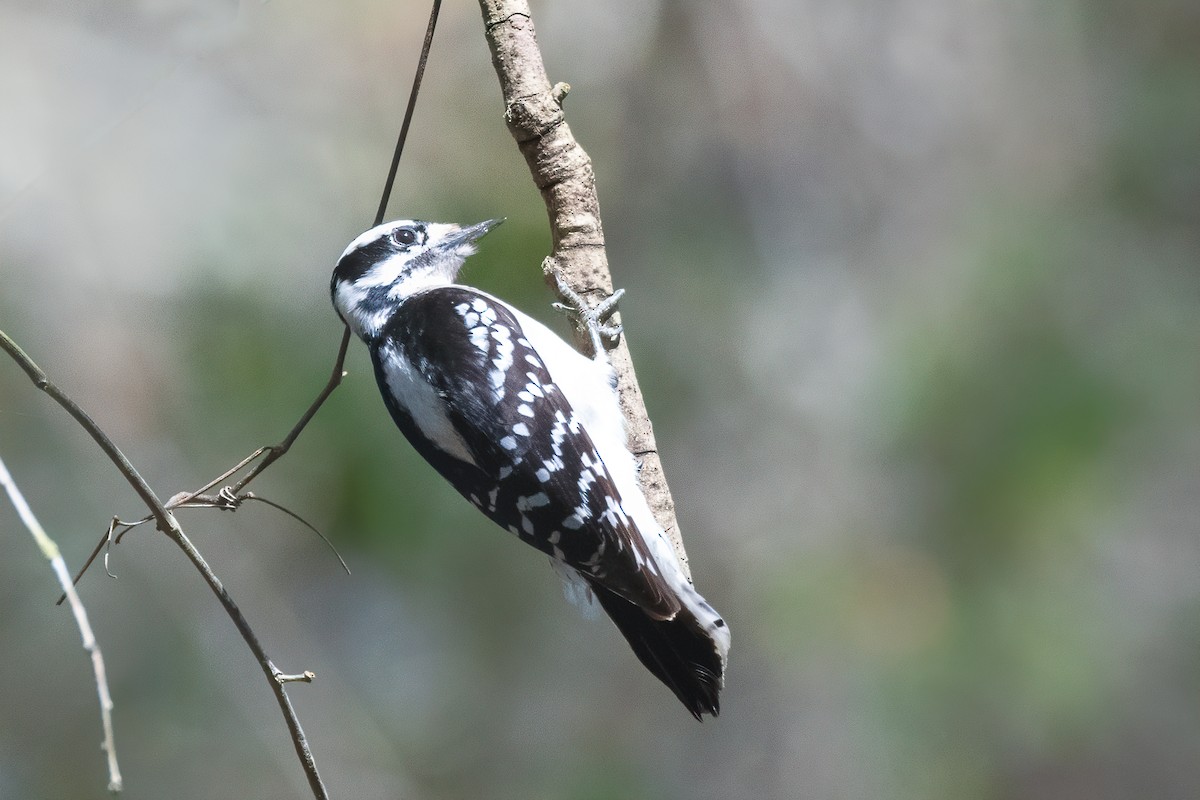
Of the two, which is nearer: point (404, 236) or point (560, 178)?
point (560, 178)

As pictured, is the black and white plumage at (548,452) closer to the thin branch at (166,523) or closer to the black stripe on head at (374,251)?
the black stripe on head at (374,251)

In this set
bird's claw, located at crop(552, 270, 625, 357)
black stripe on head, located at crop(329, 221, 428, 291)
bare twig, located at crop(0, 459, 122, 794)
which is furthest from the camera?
black stripe on head, located at crop(329, 221, 428, 291)

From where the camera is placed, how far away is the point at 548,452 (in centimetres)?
183

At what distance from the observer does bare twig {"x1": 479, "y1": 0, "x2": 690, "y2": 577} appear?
1828 mm

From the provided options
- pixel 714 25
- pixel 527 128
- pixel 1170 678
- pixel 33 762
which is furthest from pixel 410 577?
pixel 1170 678

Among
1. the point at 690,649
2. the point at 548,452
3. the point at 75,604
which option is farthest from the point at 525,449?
the point at 75,604

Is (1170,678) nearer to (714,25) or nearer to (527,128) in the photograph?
(714,25)

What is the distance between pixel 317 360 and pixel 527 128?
5.49 ft

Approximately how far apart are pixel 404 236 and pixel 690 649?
1068mm

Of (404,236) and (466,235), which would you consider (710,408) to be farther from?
(404,236)

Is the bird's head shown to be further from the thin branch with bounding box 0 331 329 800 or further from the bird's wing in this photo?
the thin branch with bounding box 0 331 329 800

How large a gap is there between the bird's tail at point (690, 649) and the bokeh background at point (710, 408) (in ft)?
5.03

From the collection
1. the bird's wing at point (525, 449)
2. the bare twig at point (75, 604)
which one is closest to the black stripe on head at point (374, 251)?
the bird's wing at point (525, 449)

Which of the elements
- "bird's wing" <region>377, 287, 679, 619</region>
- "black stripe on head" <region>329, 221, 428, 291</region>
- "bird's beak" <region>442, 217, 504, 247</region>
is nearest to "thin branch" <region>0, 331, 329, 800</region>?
"bird's wing" <region>377, 287, 679, 619</region>
